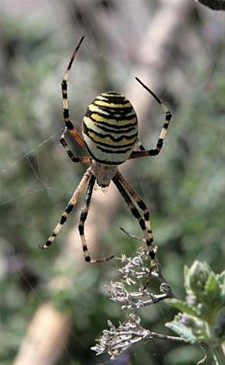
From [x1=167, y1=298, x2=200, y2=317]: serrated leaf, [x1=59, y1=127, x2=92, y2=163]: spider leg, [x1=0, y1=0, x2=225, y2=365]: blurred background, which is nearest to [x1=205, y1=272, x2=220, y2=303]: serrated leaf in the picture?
[x1=167, y1=298, x2=200, y2=317]: serrated leaf

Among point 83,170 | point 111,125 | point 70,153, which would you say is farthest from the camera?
point 83,170

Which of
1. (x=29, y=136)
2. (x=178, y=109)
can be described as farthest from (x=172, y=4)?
(x=29, y=136)

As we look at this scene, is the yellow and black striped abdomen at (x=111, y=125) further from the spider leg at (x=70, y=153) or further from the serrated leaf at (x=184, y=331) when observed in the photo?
the serrated leaf at (x=184, y=331)

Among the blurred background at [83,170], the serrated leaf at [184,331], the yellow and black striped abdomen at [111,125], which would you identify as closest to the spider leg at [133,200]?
the blurred background at [83,170]

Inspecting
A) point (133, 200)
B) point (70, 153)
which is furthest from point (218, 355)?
point (133, 200)

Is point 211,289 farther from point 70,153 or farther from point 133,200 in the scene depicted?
point 133,200

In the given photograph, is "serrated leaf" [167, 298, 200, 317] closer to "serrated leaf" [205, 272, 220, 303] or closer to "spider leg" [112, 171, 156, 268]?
"serrated leaf" [205, 272, 220, 303]
